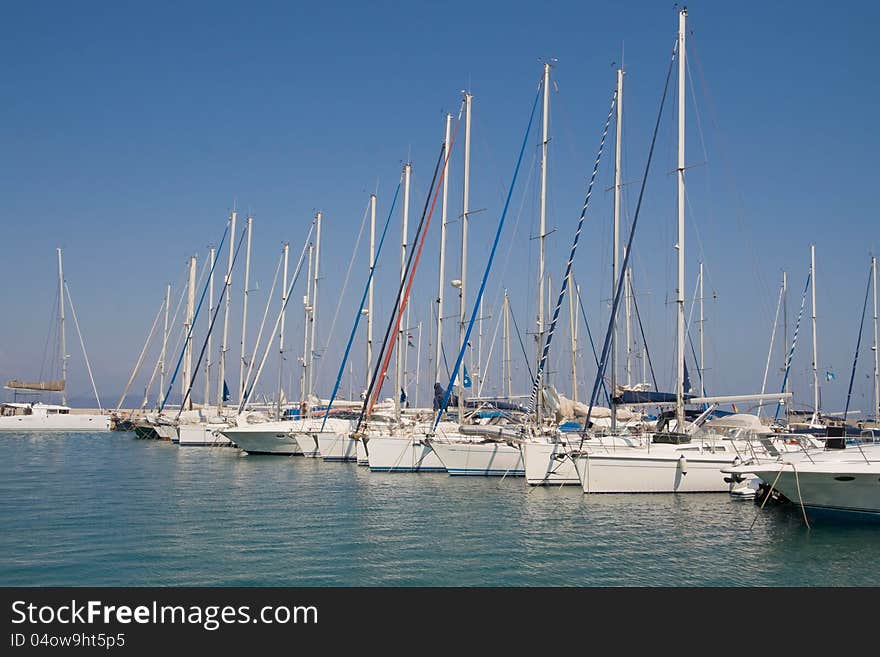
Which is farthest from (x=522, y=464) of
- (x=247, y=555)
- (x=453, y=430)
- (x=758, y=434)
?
(x=247, y=555)

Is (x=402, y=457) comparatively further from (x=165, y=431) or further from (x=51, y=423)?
(x=51, y=423)

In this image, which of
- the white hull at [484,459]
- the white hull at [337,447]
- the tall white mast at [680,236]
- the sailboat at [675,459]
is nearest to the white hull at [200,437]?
the white hull at [337,447]

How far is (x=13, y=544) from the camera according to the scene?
69.5ft

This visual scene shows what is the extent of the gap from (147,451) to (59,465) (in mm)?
12247

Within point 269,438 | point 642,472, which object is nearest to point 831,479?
point 642,472

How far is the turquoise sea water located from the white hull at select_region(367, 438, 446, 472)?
3.02 m

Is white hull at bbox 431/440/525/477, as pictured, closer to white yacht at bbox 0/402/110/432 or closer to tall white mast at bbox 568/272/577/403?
tall white mast at bbox 568/272/577/403

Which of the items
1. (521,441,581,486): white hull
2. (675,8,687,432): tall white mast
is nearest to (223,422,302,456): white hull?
(521,441,581,486): white hull

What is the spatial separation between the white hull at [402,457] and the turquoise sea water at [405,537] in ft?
9.91

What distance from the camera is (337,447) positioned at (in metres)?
47.5

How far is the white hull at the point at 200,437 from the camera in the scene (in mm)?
62375

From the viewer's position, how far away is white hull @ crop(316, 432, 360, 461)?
1854 inches

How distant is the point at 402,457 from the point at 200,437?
29629mm
